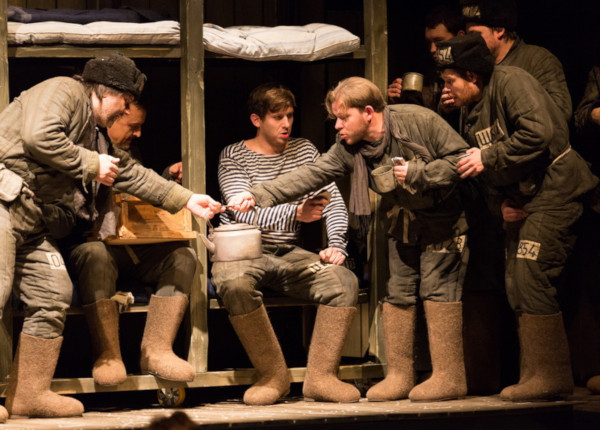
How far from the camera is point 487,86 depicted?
5445mm

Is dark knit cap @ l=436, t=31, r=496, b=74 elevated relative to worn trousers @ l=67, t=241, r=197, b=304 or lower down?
elevated

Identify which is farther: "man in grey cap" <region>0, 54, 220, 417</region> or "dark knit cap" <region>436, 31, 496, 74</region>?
"dark knit cap" <region>436, 31, 496, 74</region>

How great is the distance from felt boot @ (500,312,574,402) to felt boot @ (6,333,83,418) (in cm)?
213

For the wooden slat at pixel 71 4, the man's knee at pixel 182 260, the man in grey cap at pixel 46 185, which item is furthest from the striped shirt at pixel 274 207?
the wooden slat at pixel 71 4

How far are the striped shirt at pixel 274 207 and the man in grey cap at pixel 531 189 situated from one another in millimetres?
850

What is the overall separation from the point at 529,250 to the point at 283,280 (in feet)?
4.00

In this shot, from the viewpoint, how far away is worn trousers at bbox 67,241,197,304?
540cm

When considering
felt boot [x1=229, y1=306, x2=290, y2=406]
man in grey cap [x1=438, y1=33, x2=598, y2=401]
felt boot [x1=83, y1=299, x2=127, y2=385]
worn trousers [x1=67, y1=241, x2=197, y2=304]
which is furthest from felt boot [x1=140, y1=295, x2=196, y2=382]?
man in grey cap [x1=438, y1=33, x2=598, y2=401]

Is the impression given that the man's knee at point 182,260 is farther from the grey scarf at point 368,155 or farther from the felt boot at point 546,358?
the felt boot at point 546,358

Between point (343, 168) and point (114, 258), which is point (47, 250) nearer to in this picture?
point (114, 258)

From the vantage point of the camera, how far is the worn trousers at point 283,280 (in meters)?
5.53

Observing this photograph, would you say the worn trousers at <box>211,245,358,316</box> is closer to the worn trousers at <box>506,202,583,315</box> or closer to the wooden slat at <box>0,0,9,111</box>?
the worn trousers at <box>506,202,583,315</box>

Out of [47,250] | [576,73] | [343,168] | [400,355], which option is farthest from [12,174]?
[576,73]

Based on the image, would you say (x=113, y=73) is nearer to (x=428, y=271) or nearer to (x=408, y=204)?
(x=408, y=204)
